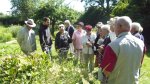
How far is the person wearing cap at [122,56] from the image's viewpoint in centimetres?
588

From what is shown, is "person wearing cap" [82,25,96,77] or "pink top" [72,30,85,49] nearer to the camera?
"person wearing cap" [82,25,96,77]

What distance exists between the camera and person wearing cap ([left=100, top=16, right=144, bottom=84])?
19.3 feet

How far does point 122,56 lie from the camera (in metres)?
5.93

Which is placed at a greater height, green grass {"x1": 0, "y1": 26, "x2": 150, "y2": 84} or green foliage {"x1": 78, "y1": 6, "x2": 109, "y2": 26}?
green grass {"x1": 0, "y1": 26, "x2": 150, "y2": 84}

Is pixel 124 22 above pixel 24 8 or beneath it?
above

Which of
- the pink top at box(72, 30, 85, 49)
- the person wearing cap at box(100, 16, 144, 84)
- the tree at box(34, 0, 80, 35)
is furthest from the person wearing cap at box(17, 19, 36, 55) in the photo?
the tree at box(34, 0, 80, 35)

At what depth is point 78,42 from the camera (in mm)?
13938

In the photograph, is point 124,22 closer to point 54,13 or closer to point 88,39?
point 88,39

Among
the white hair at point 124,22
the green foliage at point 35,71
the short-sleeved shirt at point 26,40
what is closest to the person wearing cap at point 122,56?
the white hair at point 124,22

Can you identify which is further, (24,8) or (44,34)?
(24,8)

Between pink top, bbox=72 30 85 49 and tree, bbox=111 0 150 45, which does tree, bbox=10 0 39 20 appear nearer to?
tree, bbox=111 0 150 45

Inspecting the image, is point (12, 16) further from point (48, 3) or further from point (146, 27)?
point (146, 27)

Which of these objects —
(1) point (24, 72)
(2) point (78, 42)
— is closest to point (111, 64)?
(1) point (24, 72)

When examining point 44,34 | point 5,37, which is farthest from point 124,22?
point 5,37
